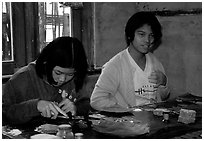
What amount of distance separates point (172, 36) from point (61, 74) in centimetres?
188

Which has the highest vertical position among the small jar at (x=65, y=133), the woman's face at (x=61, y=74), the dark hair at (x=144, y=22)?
the dark hair at (x=144, y=22)

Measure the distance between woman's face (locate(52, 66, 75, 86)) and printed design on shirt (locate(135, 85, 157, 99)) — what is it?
0.68m

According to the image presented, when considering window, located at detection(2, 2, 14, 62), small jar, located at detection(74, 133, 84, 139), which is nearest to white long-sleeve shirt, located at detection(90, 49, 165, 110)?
small jar, located at detection(74, 133, 84, 139)

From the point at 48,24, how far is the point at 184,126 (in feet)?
6.16

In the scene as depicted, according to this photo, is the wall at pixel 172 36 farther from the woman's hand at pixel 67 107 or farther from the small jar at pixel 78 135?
the small jar at pixel 78 135

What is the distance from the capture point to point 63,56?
1711 mm

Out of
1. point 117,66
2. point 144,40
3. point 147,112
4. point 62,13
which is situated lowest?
point 147,112

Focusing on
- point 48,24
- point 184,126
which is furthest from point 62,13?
point 184,126

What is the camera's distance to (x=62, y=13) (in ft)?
10.7

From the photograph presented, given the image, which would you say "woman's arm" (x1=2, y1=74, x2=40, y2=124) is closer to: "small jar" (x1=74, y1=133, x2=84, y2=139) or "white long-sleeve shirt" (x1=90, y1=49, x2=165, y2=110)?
"small jar" (x1=74, y1=133, x2=84, y2=139)

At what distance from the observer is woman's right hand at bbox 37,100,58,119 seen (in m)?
1.65

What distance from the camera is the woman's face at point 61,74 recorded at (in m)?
1.75

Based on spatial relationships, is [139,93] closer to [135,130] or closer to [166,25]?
[135,130]

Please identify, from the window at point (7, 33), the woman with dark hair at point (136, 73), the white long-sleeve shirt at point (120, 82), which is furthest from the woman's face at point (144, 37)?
the window at point (7, 33)
